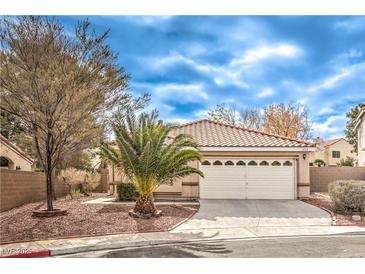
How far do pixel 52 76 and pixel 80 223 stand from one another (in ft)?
14.8

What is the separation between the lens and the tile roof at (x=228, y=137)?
19875 millimetres

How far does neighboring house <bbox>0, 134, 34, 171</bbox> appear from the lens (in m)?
22.6

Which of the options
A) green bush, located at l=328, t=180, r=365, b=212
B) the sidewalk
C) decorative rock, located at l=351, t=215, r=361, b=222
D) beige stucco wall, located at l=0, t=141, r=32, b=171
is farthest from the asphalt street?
beige stucco wall, located at l=0, t=141, r=32, b=171

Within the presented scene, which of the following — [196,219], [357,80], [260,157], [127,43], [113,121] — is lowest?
[196,219]

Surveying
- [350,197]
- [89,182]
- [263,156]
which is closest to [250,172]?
[263,156]

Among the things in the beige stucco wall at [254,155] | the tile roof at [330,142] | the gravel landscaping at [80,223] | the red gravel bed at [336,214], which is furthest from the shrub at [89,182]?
the tile roof at [330,142]

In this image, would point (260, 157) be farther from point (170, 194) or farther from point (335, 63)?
point (335, 63)

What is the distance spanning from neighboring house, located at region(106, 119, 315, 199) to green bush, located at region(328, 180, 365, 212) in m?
3.85

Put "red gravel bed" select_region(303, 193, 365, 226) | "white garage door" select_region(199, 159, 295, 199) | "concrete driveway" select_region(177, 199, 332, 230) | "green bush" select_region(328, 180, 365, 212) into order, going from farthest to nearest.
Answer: "white garage door" select_region(199, 159, 295, 199)
"green bush" select_region(328, 180, 365, 212)
"red gravel bed" select_region(303, 193, 365, 226)
"concrete driveway" select_region(177, 199, 332, 230)

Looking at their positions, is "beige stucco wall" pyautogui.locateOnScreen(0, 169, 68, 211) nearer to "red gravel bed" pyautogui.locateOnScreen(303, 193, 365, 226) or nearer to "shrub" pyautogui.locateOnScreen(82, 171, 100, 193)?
"shrub" pyautogui.locateOnScreen(82, 171, 100, 193)

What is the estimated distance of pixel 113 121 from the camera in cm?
1472

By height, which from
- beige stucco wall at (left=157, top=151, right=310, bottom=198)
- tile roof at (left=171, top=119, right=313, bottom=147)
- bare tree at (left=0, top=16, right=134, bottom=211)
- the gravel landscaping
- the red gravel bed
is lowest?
the red gravel bed
